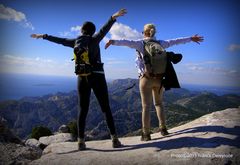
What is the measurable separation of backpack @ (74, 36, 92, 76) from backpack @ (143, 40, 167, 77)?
6.14ft

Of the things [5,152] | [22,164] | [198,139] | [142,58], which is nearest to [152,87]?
[142,58]

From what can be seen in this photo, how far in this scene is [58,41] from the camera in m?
8.02

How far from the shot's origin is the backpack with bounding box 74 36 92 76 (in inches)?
301

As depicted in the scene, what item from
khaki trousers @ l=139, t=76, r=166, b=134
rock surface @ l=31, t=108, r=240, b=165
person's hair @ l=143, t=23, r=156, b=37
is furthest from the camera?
person's hair @ l=143, t=23, r=156, b=37

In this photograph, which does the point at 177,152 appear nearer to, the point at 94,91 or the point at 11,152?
the point at 94,91

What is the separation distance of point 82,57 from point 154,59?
2261mm

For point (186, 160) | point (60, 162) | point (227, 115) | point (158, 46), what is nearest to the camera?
point (186, 160)

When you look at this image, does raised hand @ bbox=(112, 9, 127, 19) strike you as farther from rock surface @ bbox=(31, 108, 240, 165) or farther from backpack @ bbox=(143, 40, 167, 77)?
rock surface @ bbox=(31, 108, 240, 165)

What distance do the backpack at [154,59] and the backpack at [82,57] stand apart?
6.14ft

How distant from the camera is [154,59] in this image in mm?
8312

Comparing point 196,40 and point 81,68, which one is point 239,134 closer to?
point 196,40

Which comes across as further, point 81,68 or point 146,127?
point 146,127

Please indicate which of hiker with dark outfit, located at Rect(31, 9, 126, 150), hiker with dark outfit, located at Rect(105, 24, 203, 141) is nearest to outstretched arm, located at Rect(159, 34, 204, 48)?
hiker with dark outfit, located at Rect(105, 24, 203, 141)

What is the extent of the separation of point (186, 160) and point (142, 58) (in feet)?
11.3
